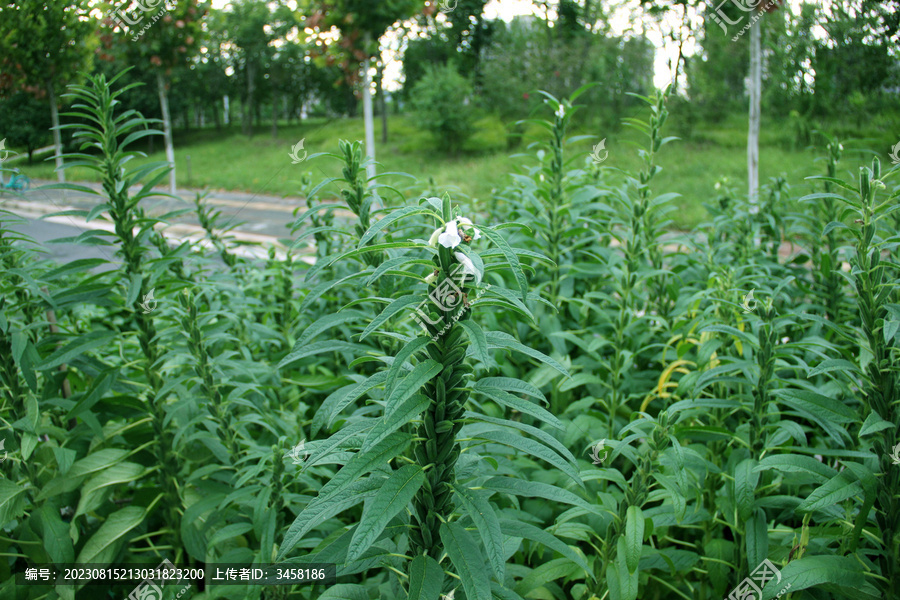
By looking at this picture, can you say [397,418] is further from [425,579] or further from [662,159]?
[662,159]

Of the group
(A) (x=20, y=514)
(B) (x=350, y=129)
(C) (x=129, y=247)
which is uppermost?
(B) (x=350, y=129)

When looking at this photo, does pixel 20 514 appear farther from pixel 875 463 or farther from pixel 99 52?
pixel 875 463

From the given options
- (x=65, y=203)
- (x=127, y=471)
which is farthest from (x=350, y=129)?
(x=127, y=471)

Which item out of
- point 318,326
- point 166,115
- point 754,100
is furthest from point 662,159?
point 318,326

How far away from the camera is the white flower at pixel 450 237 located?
2.67ft

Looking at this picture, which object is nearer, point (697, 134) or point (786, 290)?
point (786, 290)

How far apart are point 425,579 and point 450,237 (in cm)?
58

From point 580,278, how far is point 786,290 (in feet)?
2.77

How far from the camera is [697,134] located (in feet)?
14.1

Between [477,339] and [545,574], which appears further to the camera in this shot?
[545,574]

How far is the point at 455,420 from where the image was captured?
3.10ft
